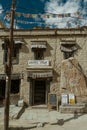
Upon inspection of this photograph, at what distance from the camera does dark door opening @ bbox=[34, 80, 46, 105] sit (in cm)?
2375

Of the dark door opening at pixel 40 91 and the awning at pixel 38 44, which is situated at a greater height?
the awning at pixel 38 44

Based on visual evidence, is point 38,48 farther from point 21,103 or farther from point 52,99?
point 21,103

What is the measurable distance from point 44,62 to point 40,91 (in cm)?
292

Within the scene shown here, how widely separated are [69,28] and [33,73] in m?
5.59

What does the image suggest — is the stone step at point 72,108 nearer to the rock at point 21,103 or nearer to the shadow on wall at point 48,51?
the rock at point 21,103

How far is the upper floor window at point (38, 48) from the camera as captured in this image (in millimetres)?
23250

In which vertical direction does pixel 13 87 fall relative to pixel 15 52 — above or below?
below

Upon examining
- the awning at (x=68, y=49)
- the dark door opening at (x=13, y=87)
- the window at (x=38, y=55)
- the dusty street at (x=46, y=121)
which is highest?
the awning at (x=68, y=49)

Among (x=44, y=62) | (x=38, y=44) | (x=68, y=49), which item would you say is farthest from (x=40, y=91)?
(x=68, y=49)

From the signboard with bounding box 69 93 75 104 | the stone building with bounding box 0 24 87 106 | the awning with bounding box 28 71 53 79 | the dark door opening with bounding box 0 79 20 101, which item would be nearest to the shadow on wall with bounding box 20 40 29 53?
the stone building with bounding box 0 24 87 106

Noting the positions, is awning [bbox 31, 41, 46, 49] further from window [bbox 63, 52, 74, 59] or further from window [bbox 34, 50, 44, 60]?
window [bbox 63, 52, 74, 59]

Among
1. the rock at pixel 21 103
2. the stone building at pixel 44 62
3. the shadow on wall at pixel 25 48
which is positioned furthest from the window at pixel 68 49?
the rock at pixel 21 103

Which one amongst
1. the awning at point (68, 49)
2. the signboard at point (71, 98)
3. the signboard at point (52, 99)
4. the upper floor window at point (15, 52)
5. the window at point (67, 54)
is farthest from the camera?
the upper floor window at point (15, 52)

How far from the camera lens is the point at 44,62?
2314 cm
